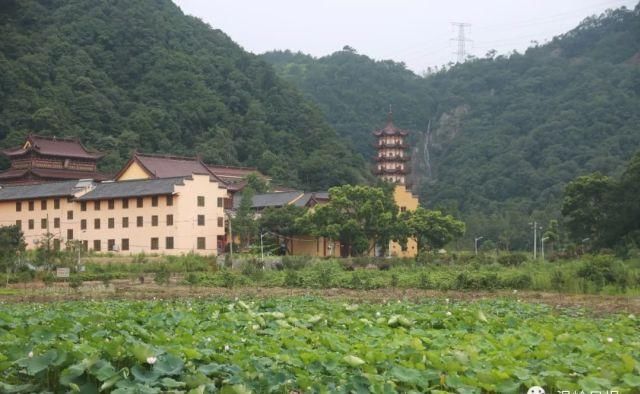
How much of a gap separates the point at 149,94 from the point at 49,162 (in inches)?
781

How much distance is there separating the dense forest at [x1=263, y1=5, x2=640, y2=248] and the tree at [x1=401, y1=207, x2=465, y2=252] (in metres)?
11.8

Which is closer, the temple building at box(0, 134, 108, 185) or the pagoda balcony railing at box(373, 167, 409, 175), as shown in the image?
the temple building at box(0, 134, 108, 185)

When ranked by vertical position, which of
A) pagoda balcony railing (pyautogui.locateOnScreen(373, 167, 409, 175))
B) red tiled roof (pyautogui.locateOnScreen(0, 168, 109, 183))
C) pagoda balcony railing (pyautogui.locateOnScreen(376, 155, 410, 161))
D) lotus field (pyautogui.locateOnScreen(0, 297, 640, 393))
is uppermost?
pagoda balcony railing (pyautogui.locateOnScreen(376, 155, 410, 161))

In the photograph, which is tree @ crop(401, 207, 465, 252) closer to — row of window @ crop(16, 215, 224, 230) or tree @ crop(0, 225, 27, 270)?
row of window @ crop(16, 215, 224, 230)

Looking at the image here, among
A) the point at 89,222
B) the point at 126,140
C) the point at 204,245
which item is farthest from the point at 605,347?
the point at 126,140

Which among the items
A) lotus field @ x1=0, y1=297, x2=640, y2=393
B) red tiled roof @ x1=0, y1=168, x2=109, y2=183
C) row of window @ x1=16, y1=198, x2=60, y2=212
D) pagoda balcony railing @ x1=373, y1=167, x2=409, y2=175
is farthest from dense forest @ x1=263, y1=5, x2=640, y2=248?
lotus field @ x1=0, y1=297, x2=640, y2=393

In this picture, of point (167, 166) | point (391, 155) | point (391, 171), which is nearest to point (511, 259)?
point (167, 166)

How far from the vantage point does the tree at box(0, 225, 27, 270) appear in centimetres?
3030

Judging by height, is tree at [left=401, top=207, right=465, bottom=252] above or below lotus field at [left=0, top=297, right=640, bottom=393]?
below

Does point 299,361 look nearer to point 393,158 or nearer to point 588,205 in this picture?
point 588,205

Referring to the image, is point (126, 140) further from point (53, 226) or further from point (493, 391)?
point (493, 391)

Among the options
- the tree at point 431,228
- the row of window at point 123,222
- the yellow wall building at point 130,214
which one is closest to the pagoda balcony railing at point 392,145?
the tree at point 431,228

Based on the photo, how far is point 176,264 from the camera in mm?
35000

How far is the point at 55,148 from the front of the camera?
54594mm
